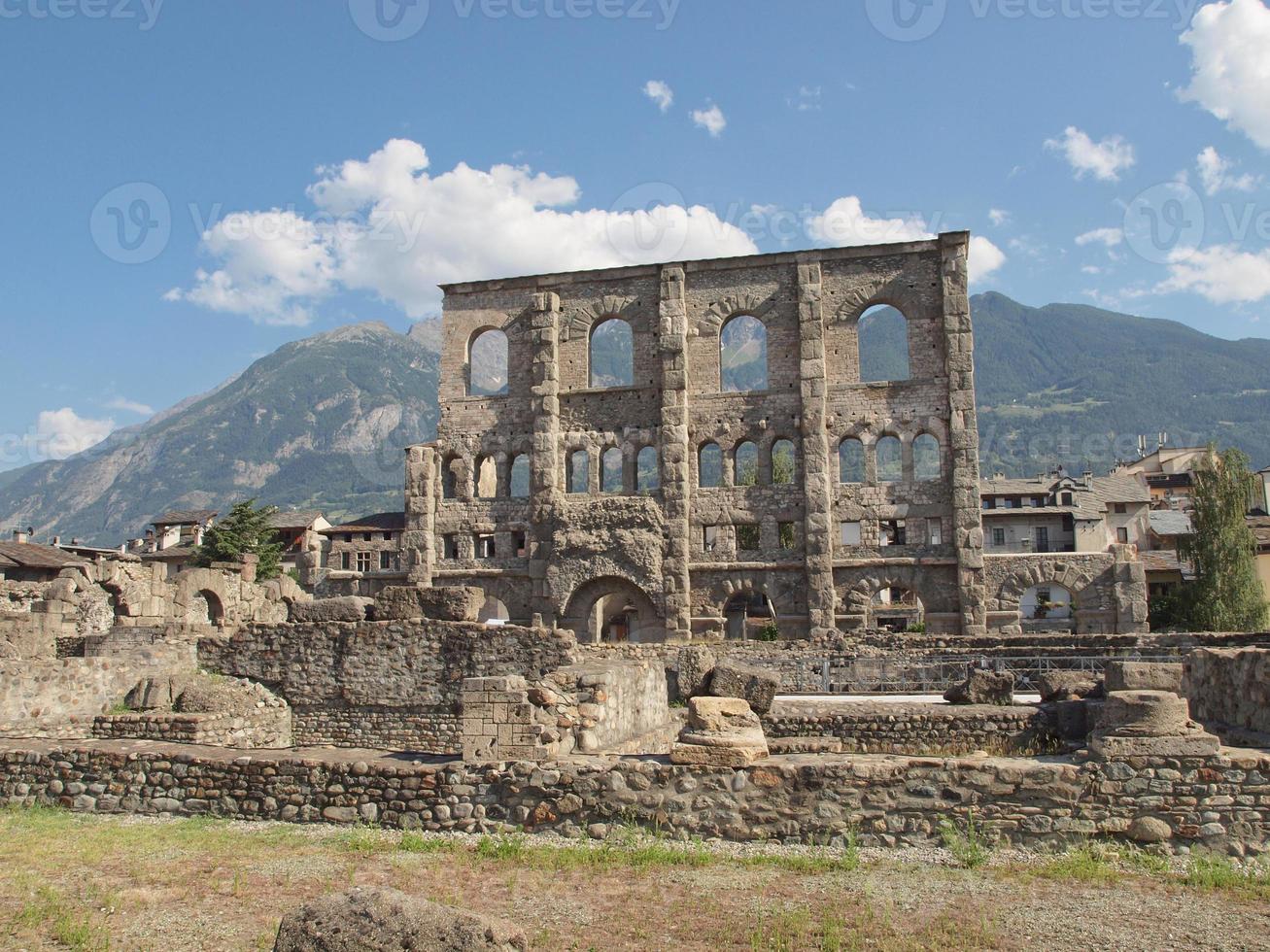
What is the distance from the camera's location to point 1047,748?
12750mm

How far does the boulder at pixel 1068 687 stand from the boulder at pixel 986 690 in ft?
2.06

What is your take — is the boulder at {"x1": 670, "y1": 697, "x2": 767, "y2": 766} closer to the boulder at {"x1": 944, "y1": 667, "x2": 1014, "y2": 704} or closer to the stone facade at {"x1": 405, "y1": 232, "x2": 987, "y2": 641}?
the boulder at {"x1": 944, "y1": 667, "x2": 1014, "y2": 704}

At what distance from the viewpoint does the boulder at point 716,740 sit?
29.8 feet

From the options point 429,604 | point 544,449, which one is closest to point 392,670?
point 429,604

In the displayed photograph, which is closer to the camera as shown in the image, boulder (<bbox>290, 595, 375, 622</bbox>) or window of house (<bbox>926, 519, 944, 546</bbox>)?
boulder (<bbox>290, 595, 375, 622</bbox>)

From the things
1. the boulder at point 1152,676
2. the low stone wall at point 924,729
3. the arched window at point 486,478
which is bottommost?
the low stone wall at point 924,729

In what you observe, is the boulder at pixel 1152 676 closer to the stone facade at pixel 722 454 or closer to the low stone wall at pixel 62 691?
the low stone wall at pixel 62 691

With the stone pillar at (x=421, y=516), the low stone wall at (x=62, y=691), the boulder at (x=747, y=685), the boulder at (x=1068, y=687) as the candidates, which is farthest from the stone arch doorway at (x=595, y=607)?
the boulder at (x=1068, y=687)

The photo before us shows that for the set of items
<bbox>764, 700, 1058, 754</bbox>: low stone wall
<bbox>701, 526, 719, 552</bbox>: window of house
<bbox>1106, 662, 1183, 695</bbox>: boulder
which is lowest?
<bbox>764, 700, 1058, 754</bbox>: low stone wall

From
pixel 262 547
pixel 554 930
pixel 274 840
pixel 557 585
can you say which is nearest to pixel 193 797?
pixel 274 840

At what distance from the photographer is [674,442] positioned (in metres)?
35.7

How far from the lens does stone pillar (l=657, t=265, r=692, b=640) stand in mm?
35156

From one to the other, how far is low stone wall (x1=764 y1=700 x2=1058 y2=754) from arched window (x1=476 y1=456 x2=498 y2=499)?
979 inches

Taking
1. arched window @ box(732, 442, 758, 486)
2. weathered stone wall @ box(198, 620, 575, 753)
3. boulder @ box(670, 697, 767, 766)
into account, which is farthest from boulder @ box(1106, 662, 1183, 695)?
arched window @ box(732, 442, 758, 486)
